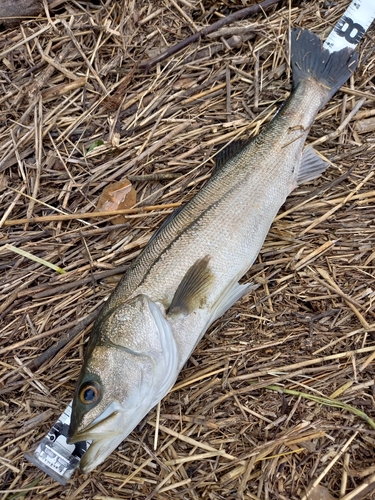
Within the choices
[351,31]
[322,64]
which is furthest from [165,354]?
[351,31]

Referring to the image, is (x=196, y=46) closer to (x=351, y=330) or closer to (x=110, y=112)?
(x=110, y=112)

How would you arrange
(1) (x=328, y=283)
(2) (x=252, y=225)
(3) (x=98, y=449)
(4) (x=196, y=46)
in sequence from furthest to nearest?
(4) (x=196, y=46) < (1) (x=328, y=283) < (2) (x=252, y=225) < (3) (x=98, y=449)

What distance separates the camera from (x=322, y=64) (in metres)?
3.48

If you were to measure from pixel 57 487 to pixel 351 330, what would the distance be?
2528 millimetres

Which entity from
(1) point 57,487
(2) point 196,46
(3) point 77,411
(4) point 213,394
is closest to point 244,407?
(4) point 213,394

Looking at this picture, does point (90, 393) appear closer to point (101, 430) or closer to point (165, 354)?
point (101, 430)

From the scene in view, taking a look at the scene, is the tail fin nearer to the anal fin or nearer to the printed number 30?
the printed number 30

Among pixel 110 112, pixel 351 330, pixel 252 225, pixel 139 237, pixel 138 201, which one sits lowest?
pixel 351 330

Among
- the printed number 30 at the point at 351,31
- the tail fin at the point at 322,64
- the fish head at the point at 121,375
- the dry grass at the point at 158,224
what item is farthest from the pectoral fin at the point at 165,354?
the printed number 30 at the point at 351,31

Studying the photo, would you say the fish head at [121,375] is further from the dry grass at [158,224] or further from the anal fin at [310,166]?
the anal fin at [310,166]

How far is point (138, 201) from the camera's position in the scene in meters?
3.66

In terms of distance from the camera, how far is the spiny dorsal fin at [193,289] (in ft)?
9.35

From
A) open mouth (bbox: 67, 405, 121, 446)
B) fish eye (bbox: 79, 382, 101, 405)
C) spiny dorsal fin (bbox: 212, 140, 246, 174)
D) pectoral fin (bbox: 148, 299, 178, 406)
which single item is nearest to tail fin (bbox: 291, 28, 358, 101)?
spiny dorsal fin (bbox: 212, 140, 246, 174)

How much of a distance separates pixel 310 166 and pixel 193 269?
1.33 metres
